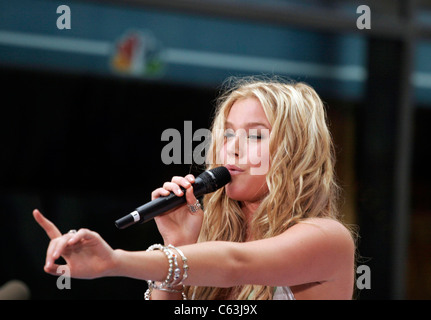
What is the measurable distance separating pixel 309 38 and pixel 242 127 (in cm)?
236

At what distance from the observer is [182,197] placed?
1.48m

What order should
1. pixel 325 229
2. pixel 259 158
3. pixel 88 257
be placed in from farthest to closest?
pixel 259 158, pixel 325 229, pixel 88 257

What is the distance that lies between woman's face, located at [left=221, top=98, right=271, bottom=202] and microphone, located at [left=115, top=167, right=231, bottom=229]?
0.04 metres

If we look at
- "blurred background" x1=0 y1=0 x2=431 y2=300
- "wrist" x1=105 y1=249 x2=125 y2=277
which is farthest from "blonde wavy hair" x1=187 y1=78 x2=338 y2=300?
"blurred background" x1=0 y1=0 x2=431 y2=300

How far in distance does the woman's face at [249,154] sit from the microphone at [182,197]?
0.12 ft

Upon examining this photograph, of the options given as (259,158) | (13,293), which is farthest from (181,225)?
(13,293)

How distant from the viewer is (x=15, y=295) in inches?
84.9

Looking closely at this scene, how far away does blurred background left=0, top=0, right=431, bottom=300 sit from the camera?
130 inches

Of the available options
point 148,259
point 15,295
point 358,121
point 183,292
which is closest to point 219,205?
point 183,292

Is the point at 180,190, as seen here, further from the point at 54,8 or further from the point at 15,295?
the point at 54,8

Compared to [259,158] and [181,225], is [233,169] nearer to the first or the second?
[259,158]

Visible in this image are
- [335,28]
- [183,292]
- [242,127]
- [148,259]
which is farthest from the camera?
[335,28]

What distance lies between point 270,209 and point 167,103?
2049 millimetres

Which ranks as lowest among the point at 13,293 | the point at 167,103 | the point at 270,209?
the point at 13,293
